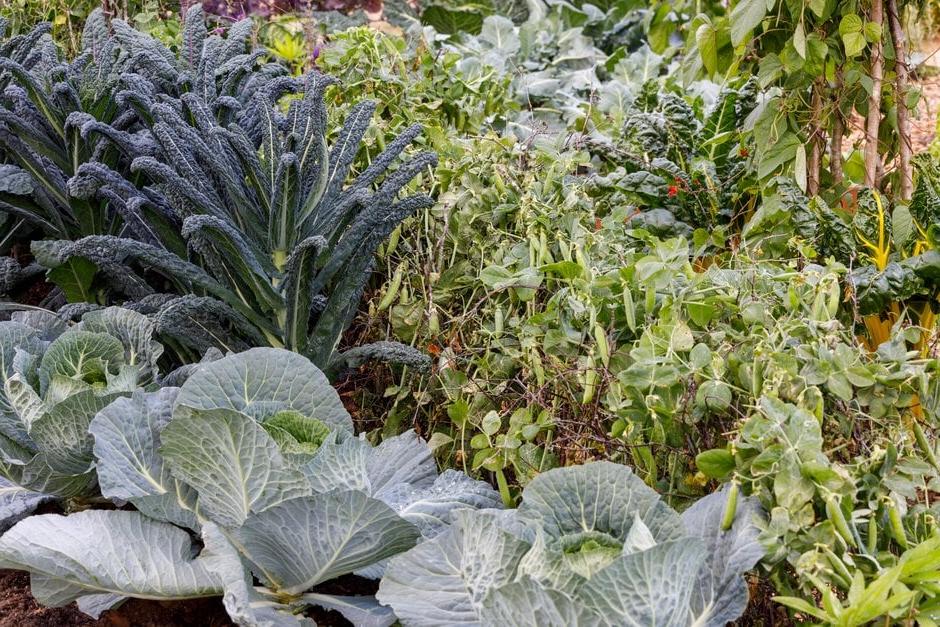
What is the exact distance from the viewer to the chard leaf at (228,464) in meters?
1.50

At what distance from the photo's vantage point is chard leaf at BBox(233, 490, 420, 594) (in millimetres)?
1416

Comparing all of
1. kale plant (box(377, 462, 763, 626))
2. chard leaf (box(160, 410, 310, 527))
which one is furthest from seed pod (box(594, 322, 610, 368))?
chard leaf (box(160, 410, 310, 527))

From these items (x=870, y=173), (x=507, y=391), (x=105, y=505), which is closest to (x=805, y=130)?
(x=870, y=173)

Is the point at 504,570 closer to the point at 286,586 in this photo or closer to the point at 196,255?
the point at 286,586

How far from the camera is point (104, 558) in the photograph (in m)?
1.51

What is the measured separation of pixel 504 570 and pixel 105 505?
106cm

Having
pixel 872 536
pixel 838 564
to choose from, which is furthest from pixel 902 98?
pixel 838 564

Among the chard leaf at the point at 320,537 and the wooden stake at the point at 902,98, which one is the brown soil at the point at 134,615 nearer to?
the chard leaf at the point at 320,537

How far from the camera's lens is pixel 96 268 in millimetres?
2512

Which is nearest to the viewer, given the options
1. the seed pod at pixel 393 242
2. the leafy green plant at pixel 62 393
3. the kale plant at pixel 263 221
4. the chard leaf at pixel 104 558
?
the chard leaf at pixel 104 558

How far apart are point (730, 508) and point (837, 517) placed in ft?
0.52

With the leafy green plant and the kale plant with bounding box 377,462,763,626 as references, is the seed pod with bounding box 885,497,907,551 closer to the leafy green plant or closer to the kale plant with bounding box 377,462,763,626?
the kale plant with bounding box 377,462,763,626

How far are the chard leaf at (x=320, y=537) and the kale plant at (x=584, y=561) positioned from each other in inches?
3.5

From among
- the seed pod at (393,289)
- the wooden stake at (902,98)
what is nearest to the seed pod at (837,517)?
the seed pod at (393,289)
